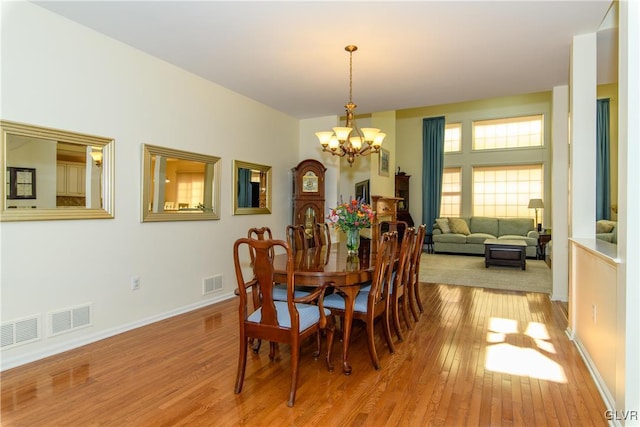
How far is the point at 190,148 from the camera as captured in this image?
13.6 ft

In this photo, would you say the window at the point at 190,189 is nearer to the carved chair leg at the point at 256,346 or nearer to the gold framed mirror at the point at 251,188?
the gold framed mirror at the point at 251,188

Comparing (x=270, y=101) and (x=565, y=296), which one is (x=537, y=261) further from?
(x=270, y=101)

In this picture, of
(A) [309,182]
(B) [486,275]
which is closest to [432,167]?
(B) [486,275]

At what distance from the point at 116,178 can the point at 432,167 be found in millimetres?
Result: 8163

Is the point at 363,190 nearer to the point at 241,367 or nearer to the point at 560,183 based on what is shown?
the point at 560,183

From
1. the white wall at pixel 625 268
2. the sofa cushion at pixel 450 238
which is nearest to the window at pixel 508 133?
the sofa cushion at pixel 450 238

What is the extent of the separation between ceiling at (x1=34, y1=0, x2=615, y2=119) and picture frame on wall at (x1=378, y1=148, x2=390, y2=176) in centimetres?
311

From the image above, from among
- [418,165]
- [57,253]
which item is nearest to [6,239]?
[57,253]

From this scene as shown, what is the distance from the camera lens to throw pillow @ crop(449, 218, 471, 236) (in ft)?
29.3

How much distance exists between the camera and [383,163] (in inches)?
311

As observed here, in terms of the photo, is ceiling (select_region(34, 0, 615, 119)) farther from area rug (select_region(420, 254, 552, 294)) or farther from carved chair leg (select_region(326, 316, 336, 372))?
area rug (select_region(420, 254, 552, 294))

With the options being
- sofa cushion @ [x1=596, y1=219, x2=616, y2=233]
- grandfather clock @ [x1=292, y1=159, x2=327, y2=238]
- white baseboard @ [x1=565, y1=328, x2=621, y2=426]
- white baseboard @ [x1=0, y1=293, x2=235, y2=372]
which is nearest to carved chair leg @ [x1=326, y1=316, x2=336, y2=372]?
white baseboard @ [x1=565, y1=328, x2=621, y2=426]

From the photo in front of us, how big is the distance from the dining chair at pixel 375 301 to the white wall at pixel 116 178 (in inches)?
78.6

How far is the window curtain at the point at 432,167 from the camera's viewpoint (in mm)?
9711
